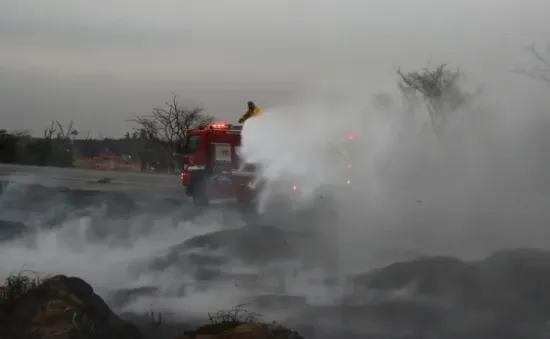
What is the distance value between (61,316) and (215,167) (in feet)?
20.1

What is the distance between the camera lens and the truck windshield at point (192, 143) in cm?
1252

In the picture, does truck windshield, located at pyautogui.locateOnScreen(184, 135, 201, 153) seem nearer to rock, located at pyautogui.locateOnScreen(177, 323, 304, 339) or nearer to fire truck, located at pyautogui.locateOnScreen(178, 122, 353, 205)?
fire truck, located at pyautogui.locateOnScreen(178, 122, 353, 205)

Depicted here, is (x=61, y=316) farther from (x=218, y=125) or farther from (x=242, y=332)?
(x=218, y=125)

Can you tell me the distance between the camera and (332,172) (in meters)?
9.05

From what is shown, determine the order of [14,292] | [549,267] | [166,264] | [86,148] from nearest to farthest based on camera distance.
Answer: [549,267]
[14,292]
[166,264]
[86,148]

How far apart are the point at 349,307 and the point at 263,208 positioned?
11.1 ft

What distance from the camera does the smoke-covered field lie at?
6.23 m

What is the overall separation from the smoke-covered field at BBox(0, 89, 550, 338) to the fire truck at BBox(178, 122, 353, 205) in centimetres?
120

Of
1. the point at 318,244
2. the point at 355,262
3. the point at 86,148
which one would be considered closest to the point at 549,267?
the point at 355,262

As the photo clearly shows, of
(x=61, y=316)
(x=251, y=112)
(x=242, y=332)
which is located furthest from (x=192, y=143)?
(x=242, y=332)

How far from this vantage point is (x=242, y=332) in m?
5.97

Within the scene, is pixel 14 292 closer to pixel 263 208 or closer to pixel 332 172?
pixel 263 208

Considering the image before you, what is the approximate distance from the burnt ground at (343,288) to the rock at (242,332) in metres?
0.18

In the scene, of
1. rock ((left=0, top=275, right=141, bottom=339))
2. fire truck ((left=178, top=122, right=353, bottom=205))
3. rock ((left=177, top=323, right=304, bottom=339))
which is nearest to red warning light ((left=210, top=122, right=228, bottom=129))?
fire truck ((left=178, top=122, right=353, bottom=205))
